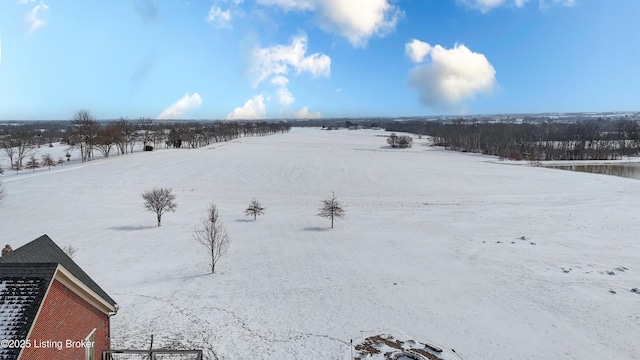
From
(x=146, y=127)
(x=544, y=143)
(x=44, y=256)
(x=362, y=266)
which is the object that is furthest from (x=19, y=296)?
(x=544, y=143)

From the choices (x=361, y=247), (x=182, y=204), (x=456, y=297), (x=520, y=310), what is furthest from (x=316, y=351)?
(x=182, y=204)

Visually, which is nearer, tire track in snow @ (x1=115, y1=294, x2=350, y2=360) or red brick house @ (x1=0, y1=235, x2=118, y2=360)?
red brick house @ (x1=0, y1=235, x2=118, y2=360)

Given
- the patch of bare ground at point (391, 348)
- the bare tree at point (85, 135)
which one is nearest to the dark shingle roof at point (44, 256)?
the patch of bare ground at point (391, 348)

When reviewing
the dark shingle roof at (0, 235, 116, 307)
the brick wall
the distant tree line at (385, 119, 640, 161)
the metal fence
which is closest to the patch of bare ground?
the metal fence

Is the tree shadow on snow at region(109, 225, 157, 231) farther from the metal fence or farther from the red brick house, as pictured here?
the red brick house

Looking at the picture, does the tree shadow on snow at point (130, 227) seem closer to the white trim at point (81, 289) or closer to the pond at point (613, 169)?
the white trim at point (81, 289)

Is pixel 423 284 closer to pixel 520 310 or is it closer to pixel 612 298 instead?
pixel 520 310

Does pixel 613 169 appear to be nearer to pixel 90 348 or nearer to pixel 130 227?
pixel 130 227
